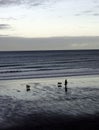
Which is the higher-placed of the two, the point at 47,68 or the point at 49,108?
the point at 47,68

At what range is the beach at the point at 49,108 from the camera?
55.8 ft

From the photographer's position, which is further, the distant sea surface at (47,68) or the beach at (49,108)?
the distant sea surface at (47,68)

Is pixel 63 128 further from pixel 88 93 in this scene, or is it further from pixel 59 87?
pixel 59 87

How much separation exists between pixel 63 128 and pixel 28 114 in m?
3.77

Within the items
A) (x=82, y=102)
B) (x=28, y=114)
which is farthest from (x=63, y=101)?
(x=28, y=114)

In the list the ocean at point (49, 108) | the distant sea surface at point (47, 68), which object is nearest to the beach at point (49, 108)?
the ocean at point (49, 108)

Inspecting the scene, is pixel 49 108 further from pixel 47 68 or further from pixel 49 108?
pixel 47 68

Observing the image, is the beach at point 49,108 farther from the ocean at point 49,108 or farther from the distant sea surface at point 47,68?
the distant sea surface at point 47,68

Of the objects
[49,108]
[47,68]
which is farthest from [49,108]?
[47,68]

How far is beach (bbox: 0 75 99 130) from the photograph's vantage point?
670 inches

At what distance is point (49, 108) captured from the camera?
2088cm

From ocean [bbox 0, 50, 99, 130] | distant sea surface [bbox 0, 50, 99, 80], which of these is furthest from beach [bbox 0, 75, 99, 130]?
distant sea surface [bbox 0, 50, 99, 80]

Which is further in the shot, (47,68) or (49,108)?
(47,68)

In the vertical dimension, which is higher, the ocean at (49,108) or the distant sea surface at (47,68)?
the distant sea surface at (47,68)
